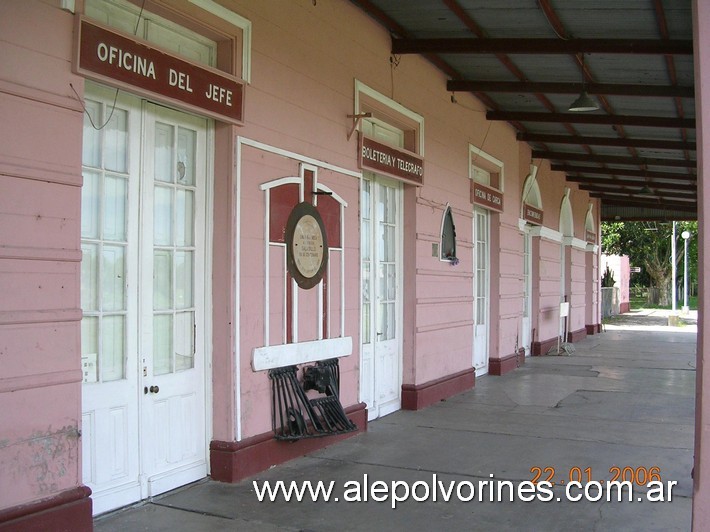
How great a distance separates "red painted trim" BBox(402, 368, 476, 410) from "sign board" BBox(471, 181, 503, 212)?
7.96 ft

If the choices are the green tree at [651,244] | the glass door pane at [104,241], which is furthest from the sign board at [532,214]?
the green tree at [651,244]

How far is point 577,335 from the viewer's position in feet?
59.8

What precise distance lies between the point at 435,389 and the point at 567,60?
4.24 metres

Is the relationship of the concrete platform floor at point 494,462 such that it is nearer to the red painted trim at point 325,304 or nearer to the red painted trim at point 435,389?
the red painted trim at point 435,389

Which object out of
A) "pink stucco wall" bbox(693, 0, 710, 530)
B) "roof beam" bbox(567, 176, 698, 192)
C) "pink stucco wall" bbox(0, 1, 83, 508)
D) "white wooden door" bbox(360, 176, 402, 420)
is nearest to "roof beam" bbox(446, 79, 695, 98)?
"white wooden door" bbox(360, 176, 402, 420)

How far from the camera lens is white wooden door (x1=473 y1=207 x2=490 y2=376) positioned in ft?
36.3

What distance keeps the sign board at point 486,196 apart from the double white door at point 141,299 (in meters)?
5.71

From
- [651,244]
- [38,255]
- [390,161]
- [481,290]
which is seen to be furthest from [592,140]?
[651,244]

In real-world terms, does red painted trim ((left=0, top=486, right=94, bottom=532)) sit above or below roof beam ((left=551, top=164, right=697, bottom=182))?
below

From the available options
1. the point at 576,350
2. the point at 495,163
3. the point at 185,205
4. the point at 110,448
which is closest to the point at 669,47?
the point at 495,163

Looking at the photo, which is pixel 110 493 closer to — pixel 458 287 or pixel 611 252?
pixel 458 287

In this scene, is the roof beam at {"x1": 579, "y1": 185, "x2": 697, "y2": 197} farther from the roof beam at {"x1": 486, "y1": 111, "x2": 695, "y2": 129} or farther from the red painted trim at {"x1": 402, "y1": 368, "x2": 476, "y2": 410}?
the red painted trim at {"x1": 402, "y1": 368, "x2": 476, "y2": 410}

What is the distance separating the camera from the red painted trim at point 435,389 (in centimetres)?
818

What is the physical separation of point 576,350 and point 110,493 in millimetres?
12813
